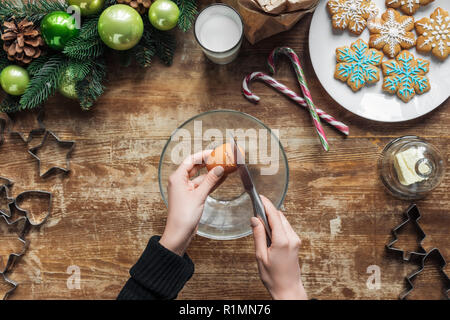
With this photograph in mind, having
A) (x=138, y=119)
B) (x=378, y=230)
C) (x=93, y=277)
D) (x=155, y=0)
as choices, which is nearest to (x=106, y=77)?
(x=138, y=119)

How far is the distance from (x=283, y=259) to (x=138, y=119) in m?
0.62

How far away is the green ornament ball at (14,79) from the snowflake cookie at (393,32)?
3.49 feet

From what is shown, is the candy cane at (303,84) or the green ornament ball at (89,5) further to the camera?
the candy cane at (303,84)

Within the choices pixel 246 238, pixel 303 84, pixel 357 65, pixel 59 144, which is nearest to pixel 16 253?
pixel 59 144

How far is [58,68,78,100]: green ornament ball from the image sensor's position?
3.50 ft

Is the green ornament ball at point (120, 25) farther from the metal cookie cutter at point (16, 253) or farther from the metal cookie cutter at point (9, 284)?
the metal cookie cutter at point (9, 284)

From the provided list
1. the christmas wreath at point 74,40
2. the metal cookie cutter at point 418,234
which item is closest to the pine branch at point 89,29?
the christmas wreath at point 74,40

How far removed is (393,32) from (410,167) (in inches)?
16.4

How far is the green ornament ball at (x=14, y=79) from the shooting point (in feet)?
3.50

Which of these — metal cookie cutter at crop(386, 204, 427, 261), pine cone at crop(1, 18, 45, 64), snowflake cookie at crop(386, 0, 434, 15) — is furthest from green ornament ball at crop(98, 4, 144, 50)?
metal cookie cutter at crop(386, 204, 427, 261)

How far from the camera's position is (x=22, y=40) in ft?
3.44
